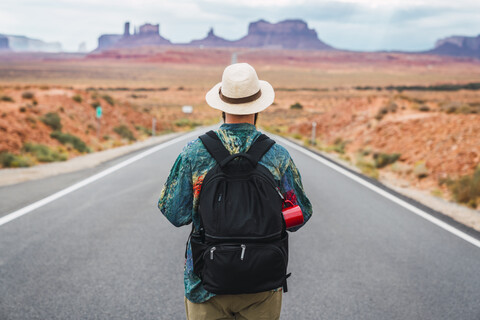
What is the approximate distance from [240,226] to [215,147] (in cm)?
40

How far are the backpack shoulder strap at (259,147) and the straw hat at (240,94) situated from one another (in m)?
0.15

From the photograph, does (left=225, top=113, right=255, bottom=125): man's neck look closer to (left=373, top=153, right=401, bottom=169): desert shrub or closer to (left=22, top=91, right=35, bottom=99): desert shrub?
A: (left=373, top=153, right=401, bottom=169): desert shrub

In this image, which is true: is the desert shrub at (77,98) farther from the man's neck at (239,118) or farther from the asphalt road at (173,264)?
the man's neck at (239,118)

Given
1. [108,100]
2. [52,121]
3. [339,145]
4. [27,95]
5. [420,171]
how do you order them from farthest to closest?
[108,100], [27,95], [339,145], [52,121], [420,171]

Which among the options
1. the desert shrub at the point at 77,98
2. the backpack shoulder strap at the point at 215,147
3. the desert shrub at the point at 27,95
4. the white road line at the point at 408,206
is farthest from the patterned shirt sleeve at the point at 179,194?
the desert shrub at the point at 77,98

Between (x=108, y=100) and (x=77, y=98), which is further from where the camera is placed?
(x=108, y=100)

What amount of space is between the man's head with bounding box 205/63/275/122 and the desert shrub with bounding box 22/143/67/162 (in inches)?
523

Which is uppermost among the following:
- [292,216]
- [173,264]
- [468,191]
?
[292,216]

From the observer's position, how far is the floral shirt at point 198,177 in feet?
7.67

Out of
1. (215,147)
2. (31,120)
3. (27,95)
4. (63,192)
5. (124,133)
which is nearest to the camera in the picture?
(215,147)

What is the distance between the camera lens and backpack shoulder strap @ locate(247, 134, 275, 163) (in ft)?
7.45

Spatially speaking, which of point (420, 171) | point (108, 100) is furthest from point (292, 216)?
point (108, 100)

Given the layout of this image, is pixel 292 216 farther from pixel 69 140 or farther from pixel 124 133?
pixel 124 133

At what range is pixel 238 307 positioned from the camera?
2348mm
